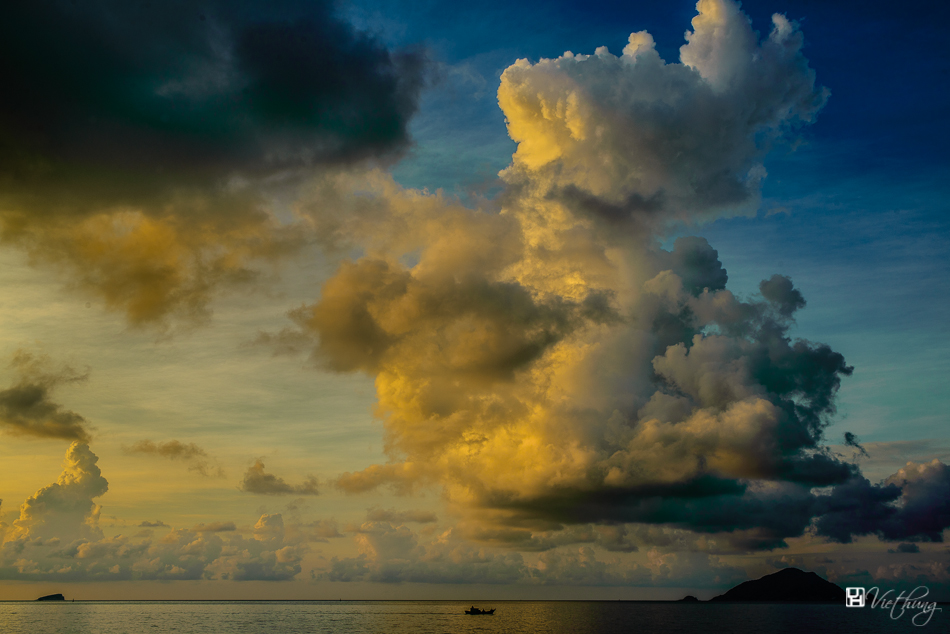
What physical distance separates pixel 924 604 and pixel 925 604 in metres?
1.05

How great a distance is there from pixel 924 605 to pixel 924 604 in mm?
1885

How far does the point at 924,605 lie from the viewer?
122 m

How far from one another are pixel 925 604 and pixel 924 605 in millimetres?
873

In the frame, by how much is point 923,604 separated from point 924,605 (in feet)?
6.49

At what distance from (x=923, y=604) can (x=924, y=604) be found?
17 centimetres

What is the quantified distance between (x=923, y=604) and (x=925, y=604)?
3.84ft

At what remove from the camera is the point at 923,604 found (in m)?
120

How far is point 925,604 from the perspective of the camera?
4756 inches

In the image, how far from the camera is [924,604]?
394 feet
